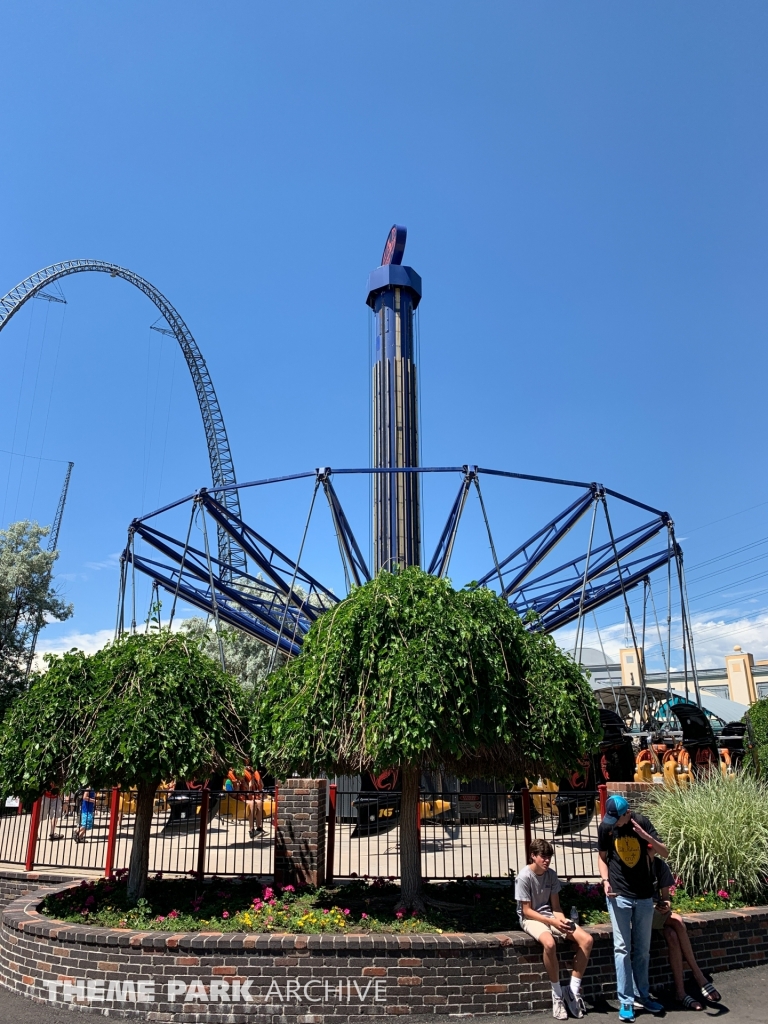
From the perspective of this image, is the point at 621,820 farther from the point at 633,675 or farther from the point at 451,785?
the point at 633,675

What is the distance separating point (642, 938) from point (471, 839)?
4751mm

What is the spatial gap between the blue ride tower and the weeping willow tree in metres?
26.6

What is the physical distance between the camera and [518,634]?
871 centimetres

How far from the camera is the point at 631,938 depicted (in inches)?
263

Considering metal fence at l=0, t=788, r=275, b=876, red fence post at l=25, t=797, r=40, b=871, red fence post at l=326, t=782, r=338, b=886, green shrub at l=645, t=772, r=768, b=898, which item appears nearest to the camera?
green shrub at l=645, t=772, r=768, b=898

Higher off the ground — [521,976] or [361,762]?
[361,762]

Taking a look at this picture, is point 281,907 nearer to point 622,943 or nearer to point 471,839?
point 622,943

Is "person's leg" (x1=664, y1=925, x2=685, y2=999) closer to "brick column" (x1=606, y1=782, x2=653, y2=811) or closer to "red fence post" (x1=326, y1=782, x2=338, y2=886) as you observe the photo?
"brick column" (x1=606, y1=782, x2=653, y2=811)

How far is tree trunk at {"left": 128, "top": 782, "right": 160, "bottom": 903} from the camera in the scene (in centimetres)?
849

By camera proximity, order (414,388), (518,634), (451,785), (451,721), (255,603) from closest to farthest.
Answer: (451,721) < (518,634) < (451,785) < (255,603) < (414,388)

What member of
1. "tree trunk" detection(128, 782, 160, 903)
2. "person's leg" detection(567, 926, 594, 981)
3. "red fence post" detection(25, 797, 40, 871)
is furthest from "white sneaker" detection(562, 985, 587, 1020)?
"red fence post" detection(25, 797, 40, 871)

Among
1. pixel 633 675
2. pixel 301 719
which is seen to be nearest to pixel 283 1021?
pixel 301 719

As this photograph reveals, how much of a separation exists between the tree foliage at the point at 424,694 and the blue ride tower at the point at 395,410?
26.6 meters

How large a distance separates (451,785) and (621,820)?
16.1 m
